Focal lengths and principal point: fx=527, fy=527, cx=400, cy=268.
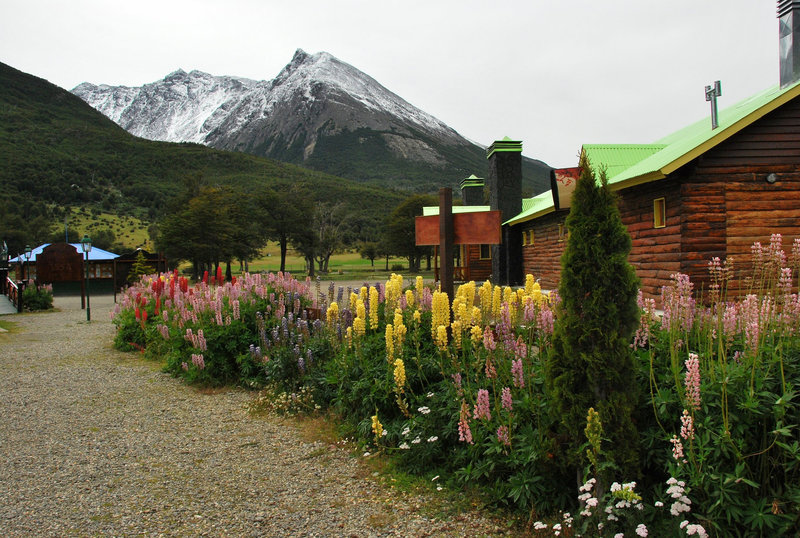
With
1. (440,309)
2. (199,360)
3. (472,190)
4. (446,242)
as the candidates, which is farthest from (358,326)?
(472,190)

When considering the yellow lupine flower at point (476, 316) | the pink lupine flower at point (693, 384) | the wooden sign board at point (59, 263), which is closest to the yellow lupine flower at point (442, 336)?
the yellow lupine flower at point (476, 316)

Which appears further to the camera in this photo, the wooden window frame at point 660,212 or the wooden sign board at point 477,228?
the wooden window frame at point 660,212

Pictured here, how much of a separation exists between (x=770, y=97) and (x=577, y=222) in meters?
8.82

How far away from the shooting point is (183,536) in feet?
10.6

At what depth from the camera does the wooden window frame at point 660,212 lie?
10.4 meters

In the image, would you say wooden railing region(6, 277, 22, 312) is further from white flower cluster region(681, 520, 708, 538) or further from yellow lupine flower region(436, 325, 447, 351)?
white flower cluster region(681, 520, 708, 538)

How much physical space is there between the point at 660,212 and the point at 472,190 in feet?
58.6

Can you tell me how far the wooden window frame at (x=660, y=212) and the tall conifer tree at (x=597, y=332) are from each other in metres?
8.26

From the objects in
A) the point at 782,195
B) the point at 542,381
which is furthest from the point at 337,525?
the point at 782,195

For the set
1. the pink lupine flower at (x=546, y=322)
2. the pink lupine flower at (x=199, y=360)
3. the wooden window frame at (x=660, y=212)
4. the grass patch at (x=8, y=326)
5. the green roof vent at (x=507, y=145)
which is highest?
the green roof vent at (x=507, y=145)

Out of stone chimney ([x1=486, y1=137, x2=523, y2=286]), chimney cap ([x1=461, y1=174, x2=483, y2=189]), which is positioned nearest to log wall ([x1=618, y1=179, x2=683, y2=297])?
stone chimney ([x1=486, y1=137, x2=523, y2=286])

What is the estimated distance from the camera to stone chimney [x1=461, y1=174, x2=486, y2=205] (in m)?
27.9

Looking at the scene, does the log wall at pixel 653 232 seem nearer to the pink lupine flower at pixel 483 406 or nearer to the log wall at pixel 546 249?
the log wall at pixel 546 249

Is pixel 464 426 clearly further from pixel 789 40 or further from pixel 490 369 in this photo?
pixel 789 40
